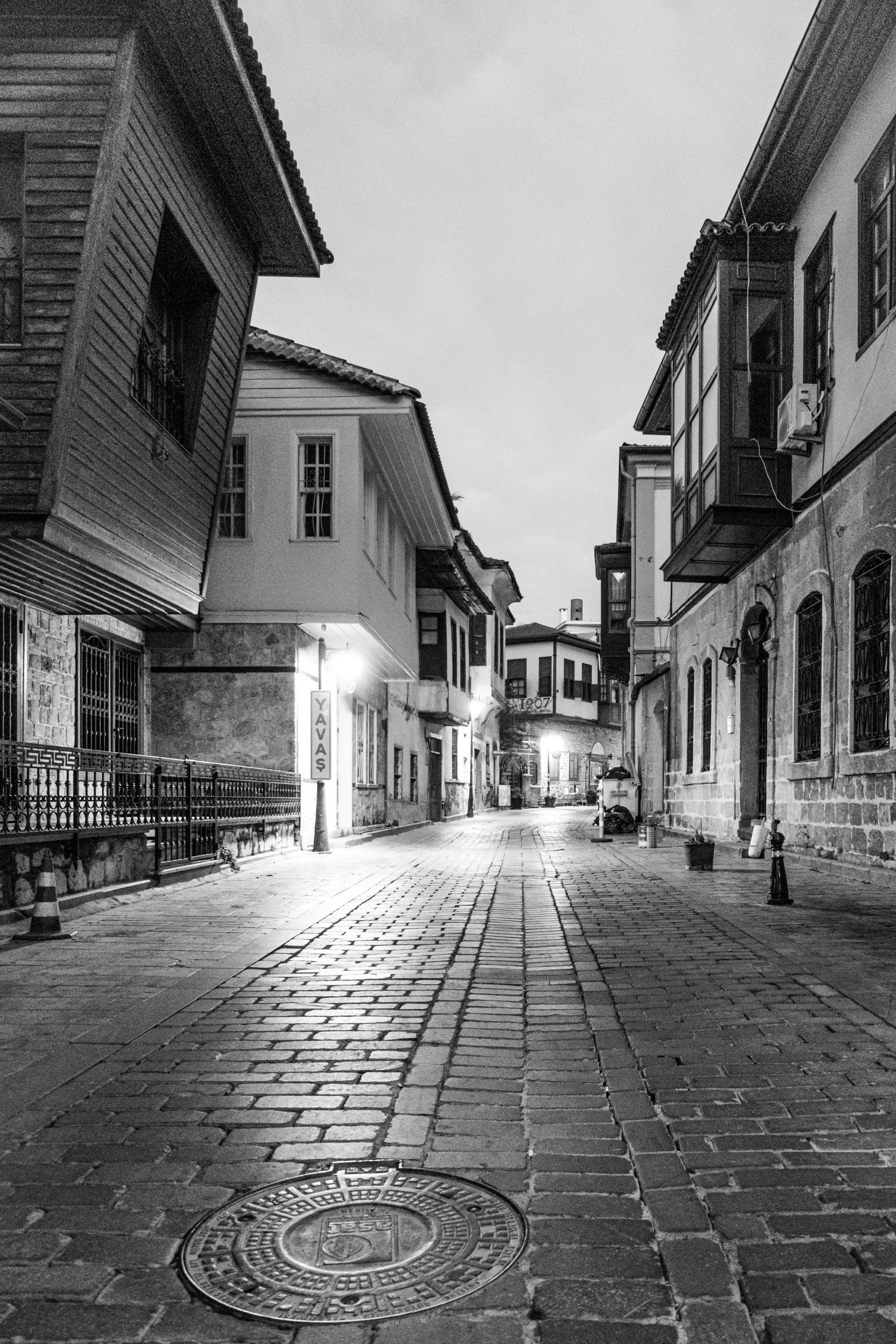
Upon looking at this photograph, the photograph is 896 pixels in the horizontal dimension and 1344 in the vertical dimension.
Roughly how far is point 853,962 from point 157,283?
1058 cm

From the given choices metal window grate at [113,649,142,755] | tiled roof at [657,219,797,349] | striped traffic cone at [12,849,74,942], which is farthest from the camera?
metal window grate at [113,649,142,755]

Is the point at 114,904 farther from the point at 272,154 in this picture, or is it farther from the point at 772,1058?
the point at 272,154

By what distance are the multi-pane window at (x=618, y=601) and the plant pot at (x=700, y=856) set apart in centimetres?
2271

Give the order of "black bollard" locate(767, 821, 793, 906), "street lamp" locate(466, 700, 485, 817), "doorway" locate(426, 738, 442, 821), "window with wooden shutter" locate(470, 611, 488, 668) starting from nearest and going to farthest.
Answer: "black bollard" locate(767, 821, 793, 906), "doorway" locate(426, 738, 442, 821), "street lamp" locate(466, 700, 485, 817), "window with wooden shutter" locate(470, 611, 488, 668)

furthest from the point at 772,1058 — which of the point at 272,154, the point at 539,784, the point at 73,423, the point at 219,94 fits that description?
the point at 539,784

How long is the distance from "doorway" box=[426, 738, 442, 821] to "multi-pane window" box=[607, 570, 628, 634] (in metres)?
7.13

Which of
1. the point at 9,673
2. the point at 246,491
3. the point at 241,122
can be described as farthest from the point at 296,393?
the point at 9,673

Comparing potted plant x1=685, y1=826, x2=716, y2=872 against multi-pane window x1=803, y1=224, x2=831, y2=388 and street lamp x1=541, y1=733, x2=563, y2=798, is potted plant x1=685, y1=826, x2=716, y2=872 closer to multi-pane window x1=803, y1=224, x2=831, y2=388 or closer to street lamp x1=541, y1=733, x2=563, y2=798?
multi-pane window x1=803, y1=224, x2=831, y2=388

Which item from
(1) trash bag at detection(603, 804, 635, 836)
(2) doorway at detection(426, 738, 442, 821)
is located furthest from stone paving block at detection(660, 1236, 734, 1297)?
(2) doorway at detection(426, 738, 442, 821)

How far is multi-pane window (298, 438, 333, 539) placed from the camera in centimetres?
1883

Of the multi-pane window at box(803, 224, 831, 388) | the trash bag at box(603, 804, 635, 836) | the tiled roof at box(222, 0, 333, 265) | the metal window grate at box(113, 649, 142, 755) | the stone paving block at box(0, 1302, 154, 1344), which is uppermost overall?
the tiled roof at box(222, 0, 333, 265)

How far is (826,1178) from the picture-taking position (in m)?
3.28

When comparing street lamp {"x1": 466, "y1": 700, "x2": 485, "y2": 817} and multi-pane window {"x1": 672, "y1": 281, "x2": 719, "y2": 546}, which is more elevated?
multi-pane window {"x1": 672, "y1": 281, "x2": 719, "y2": 546}

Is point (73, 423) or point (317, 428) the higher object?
point (317, 428)
